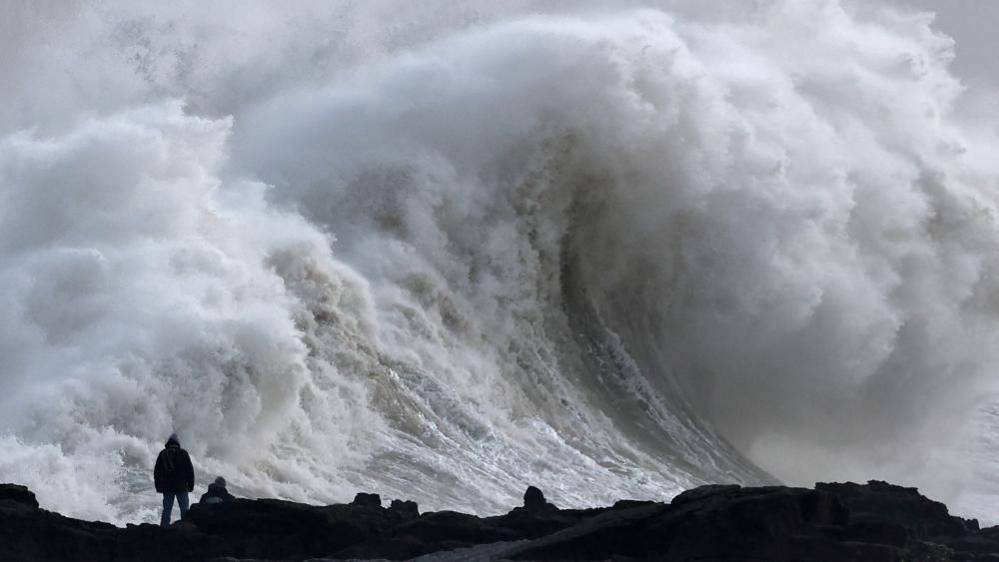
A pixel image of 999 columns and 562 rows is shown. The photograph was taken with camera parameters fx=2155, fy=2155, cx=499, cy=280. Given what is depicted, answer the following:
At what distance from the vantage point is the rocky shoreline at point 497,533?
13.1 metres

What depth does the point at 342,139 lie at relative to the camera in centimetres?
2788

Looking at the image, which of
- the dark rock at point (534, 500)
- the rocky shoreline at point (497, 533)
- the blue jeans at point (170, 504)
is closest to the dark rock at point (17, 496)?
the rocky shoreline at point (497, 533)

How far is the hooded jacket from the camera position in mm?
15219

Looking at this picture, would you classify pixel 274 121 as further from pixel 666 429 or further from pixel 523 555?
pixel 523 555

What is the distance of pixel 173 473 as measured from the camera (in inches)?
600

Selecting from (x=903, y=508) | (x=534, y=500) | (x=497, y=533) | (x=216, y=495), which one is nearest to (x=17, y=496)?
(x=216, y=495)

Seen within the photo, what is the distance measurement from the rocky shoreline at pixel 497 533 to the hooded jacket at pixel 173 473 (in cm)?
67

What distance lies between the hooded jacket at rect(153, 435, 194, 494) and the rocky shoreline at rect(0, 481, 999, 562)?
26.3 inches

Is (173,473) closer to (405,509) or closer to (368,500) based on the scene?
(368,500)

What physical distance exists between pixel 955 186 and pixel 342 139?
10395 millimetres

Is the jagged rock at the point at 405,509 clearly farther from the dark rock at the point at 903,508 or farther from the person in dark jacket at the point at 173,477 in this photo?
the dark rock at the point at 903,508

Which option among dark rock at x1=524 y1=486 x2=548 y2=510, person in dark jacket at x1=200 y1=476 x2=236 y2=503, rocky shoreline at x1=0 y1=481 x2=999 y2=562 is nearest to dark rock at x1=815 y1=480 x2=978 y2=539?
rocky shoreline at x1=0 y1=481 x2=999 y2=562

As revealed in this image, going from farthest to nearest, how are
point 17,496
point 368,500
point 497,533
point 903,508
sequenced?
1. point 903,508
2. point 368,500
3. point 497,533
4. point 17,496

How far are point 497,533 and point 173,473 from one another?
2.36m
